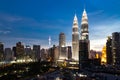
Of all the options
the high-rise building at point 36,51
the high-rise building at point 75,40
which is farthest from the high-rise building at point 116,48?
the high-rise building at point 36,51

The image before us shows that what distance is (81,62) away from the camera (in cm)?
10300

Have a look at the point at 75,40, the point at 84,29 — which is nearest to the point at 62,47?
the point at 75,40

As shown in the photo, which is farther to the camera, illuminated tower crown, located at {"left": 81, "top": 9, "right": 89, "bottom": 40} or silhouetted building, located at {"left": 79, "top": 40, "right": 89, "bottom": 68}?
illuminated tower crown, located at {"left": 81, "top": 9, "right": 89, "bottom": 40}

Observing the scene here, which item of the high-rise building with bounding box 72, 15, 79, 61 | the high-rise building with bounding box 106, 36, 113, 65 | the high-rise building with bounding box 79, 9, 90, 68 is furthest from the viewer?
the high-rise building with bounding box 72, 15, 79, 61

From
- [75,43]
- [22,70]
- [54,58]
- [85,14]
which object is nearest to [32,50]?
[54,58]

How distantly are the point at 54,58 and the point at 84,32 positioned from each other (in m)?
34.3

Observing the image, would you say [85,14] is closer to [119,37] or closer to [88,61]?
[119,37]

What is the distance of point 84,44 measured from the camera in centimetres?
11131

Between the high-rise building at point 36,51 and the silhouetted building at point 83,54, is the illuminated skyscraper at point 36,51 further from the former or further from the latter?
the silhouetted building at point 83,54

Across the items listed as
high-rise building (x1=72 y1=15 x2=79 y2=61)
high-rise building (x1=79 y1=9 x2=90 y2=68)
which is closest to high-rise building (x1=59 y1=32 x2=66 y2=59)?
high-rise building (x1=72 y1=15 x2=79 y2=61)

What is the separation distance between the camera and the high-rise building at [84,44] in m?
103

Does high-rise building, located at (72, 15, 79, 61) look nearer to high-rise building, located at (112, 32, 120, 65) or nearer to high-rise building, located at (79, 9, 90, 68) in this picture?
high-rise building, located at (79, 9, 90, 68)

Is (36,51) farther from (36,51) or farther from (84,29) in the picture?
(84,29)

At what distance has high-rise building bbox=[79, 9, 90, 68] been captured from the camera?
102875 mm
